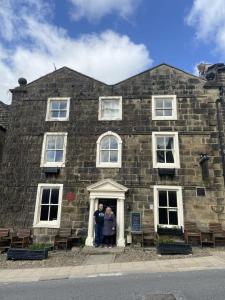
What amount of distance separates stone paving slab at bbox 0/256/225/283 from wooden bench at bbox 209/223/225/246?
2792 millimetres

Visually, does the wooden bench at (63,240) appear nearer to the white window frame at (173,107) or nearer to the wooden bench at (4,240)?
the wooden bench at (4,240)

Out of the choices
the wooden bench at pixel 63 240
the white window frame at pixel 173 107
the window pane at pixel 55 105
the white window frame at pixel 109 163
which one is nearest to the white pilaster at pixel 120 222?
the white window frame at pixel 109 163

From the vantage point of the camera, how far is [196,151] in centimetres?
1388

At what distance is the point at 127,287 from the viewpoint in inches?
250

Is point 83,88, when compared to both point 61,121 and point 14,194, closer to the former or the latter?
point 61,121

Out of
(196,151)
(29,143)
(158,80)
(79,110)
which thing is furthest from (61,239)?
(158,80)

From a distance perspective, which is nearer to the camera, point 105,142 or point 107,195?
point 107,195

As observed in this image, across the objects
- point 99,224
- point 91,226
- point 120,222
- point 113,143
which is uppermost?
point 113,143

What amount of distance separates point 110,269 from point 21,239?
591 cm

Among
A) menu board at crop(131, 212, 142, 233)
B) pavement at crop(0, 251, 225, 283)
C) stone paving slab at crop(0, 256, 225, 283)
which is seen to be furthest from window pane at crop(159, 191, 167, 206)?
stone paving slab at crop(0, 256, 225, 283)

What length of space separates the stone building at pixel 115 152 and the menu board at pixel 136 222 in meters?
0.28

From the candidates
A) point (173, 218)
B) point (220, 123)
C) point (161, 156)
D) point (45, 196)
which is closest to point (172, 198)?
point (173, 218)

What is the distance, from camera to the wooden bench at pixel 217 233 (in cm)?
1223

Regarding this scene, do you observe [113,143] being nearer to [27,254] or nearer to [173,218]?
[173,218]
